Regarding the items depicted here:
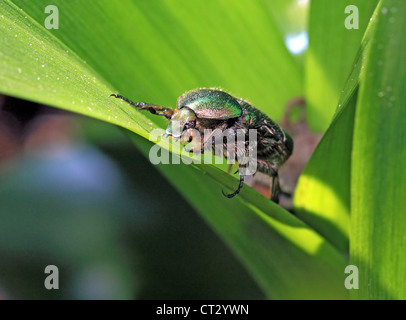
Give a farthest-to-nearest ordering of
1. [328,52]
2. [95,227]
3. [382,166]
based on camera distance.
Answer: [95,227], [328,52], [382,166]

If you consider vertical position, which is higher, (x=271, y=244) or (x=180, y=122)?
(x=180, y=122)

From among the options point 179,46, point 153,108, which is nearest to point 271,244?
point 153,108

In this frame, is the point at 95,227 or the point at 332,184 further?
the point at 95,227

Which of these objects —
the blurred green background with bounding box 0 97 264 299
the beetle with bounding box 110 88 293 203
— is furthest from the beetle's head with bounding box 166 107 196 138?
the blurred green background with bounding box 0 97 264 299

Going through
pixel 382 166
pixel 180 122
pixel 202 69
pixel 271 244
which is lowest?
pixel 271 244

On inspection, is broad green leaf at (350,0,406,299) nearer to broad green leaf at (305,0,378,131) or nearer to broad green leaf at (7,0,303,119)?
broad green leaf at (305,0,378,131)

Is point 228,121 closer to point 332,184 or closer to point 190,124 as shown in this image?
point 190,124
